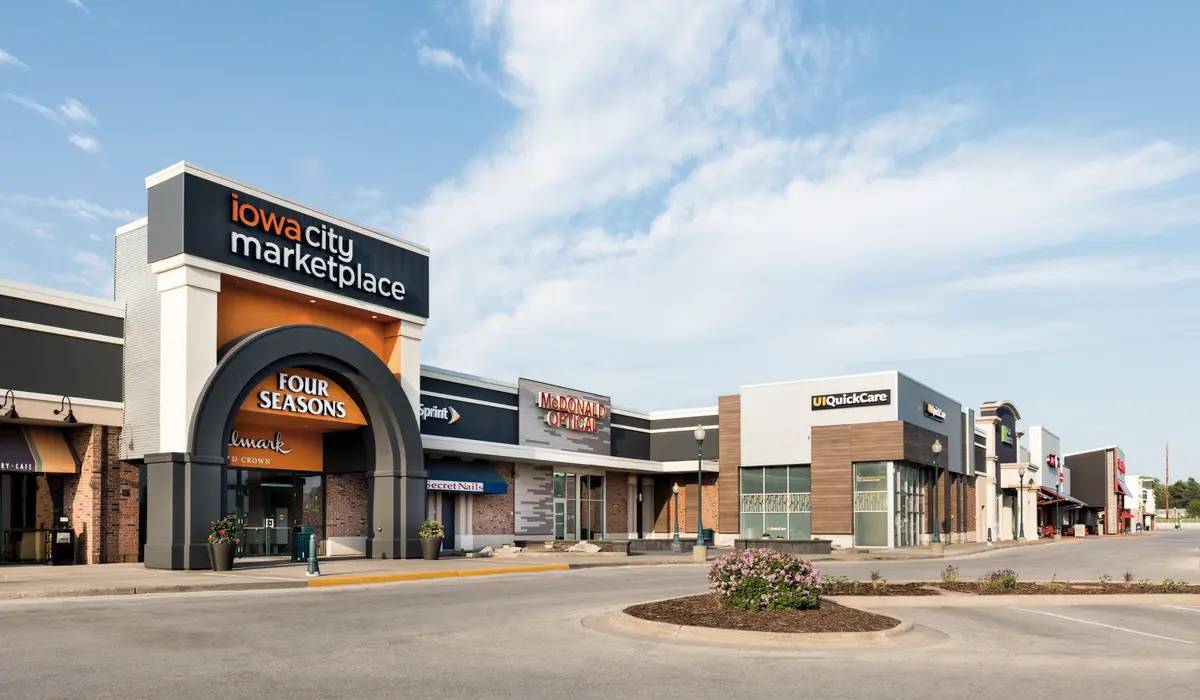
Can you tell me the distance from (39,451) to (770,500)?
35.9 m

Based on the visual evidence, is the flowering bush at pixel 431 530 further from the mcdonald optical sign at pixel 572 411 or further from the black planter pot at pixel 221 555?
the mcdonald optical sign at pixel 572 411

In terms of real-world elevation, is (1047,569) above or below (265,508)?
below

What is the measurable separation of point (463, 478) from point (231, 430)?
44.8 feet

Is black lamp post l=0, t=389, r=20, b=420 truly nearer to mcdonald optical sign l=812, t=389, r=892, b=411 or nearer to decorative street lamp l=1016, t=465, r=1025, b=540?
mcdonald optical sign l=812, t=389, r=892, b=411

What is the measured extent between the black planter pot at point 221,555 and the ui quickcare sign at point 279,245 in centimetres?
765

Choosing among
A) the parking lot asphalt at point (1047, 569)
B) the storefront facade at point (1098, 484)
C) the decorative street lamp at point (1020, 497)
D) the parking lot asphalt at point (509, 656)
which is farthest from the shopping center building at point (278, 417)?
the storefront facade at point (1098, 484)

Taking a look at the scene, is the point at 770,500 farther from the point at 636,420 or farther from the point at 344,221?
the point at 344,221

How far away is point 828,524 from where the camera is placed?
168 feet

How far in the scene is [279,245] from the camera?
98.7 ft

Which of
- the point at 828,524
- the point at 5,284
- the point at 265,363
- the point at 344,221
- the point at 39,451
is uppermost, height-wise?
the point at 344,221

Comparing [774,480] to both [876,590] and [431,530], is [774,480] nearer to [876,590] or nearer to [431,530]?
[431,530]

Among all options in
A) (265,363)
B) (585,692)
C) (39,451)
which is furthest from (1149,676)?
(39,451)

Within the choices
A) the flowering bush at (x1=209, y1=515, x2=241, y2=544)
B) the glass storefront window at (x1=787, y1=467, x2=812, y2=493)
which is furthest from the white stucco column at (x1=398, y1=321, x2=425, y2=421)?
the glass storefront window at (x1=787, y1=467, x2=812, y2=493)

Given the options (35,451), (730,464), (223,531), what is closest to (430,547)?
(223,531)
